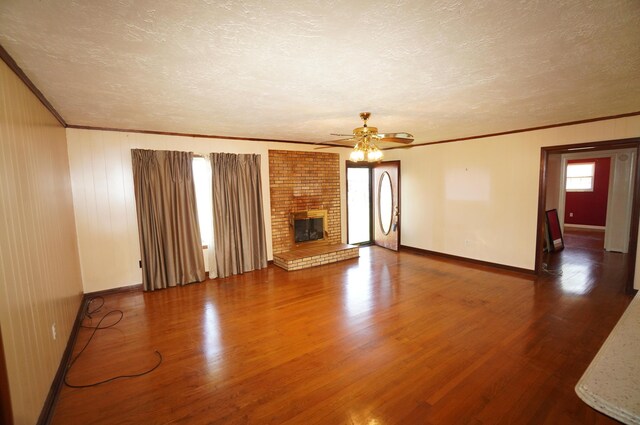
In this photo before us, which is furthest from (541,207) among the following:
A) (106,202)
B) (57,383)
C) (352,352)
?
(106,202)

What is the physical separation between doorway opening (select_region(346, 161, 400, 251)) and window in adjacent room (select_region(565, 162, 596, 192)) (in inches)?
269

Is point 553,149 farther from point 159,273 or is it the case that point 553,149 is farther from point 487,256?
point 159,273

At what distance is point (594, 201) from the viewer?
28.5ft

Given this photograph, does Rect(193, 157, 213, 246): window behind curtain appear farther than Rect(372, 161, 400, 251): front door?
No

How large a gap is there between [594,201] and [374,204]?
7.18 metres

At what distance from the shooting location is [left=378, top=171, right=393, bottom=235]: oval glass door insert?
268 inches

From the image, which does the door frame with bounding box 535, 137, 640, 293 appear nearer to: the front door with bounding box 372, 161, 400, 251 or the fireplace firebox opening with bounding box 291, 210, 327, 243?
the front door with bounding box 372, 161, 400, 251

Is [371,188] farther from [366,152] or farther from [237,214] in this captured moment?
[366,152]

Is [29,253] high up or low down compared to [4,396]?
up

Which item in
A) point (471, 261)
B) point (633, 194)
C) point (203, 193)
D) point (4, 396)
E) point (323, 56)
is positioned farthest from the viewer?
point (471, 261)

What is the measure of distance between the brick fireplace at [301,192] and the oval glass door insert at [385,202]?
3.88ft

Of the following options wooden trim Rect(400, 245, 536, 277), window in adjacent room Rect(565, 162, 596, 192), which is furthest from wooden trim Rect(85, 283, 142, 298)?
window in adjacent room Rect(565, 162, 596, 192)

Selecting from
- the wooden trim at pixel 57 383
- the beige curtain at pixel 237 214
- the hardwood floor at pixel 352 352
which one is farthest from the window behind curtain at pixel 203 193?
the wooden trim at pixel 57 383

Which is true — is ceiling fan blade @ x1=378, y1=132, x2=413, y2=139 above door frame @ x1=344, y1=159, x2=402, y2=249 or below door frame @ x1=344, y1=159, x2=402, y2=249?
above
